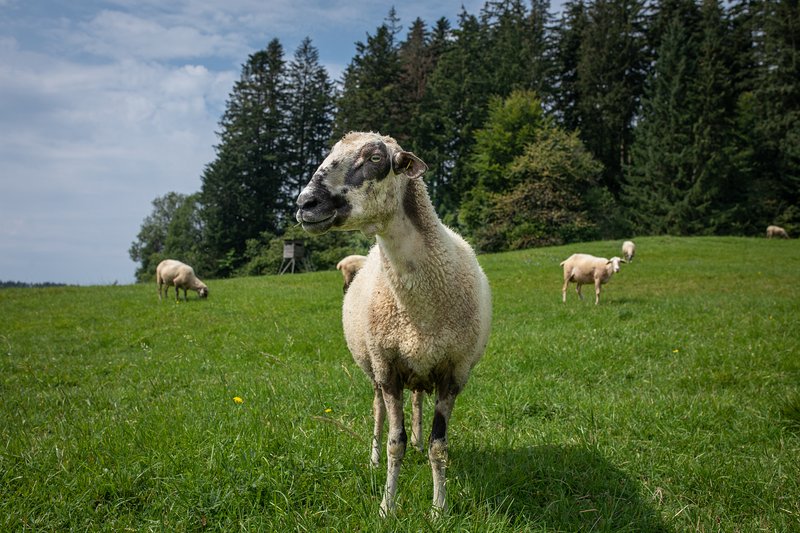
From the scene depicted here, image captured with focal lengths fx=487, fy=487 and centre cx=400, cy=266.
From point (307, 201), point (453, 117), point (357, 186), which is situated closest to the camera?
point (307, 201)

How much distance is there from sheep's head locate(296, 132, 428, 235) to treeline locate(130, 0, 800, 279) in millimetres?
37221

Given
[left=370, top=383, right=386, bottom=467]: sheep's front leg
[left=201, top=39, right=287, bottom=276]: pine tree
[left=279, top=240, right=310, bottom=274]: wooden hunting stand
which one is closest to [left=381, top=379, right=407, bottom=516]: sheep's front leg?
[left=370, top=383, right=386, bottom=467]: sheep's front leg

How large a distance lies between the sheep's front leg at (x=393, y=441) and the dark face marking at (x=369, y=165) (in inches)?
58.8

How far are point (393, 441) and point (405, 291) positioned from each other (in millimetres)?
1043

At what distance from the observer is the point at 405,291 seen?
3.48 metres

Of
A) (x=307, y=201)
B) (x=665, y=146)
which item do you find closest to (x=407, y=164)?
(x=307, y=201)

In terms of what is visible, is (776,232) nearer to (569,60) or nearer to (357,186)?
(569,60)

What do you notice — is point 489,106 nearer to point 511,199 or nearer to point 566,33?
point 511,199

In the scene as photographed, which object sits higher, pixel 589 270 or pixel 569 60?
pixel 569 60

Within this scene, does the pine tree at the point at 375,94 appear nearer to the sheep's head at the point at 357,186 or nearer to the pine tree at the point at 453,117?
the pine tree at the point at 453,117

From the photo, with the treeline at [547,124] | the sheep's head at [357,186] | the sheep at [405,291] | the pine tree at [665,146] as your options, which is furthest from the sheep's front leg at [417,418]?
the pine tree at [665,146]

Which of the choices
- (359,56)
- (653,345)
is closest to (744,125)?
(359,56)

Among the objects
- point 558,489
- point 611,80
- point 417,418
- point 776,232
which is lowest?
point 558,489

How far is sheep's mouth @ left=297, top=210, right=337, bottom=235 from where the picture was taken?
2.85 metres
